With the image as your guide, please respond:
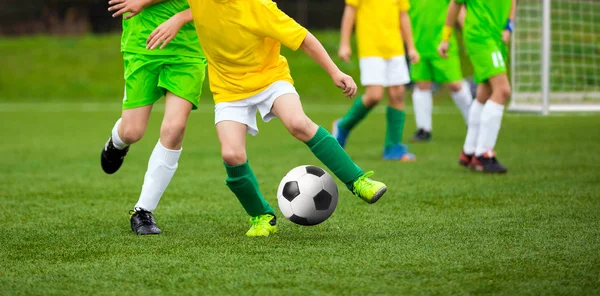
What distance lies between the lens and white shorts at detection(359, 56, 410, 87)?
783cm

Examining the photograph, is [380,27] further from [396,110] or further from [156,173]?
[156,173]

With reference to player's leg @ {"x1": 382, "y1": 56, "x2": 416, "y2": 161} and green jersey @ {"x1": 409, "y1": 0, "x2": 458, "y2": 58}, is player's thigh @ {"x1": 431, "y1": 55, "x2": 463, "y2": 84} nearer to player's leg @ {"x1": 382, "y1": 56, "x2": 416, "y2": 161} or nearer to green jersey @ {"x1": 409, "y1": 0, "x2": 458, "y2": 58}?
green jersey @ {"x1": 409, "y1": 0, "x2": 458, "y2": 58}

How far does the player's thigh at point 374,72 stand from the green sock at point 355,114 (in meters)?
0.33

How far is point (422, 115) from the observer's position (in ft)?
32.5

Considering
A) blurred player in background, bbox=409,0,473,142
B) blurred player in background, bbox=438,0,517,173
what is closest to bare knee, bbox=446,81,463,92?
blurred player in background, bbox=409,0,473,142

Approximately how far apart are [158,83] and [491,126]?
126 inches

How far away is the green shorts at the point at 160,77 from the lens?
4.50 metres

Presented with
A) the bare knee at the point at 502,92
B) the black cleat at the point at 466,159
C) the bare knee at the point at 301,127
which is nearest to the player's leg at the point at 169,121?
the bare knee at the point at 301,127

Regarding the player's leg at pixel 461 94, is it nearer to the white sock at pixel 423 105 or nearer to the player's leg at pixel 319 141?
the white sock at pixel 423 105

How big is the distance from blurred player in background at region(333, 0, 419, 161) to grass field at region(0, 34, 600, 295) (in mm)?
492

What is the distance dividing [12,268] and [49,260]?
7.6 inches

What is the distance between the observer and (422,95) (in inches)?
384

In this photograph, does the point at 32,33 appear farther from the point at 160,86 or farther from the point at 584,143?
the point at 160,86

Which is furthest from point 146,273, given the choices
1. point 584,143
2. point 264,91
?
point 584,143
